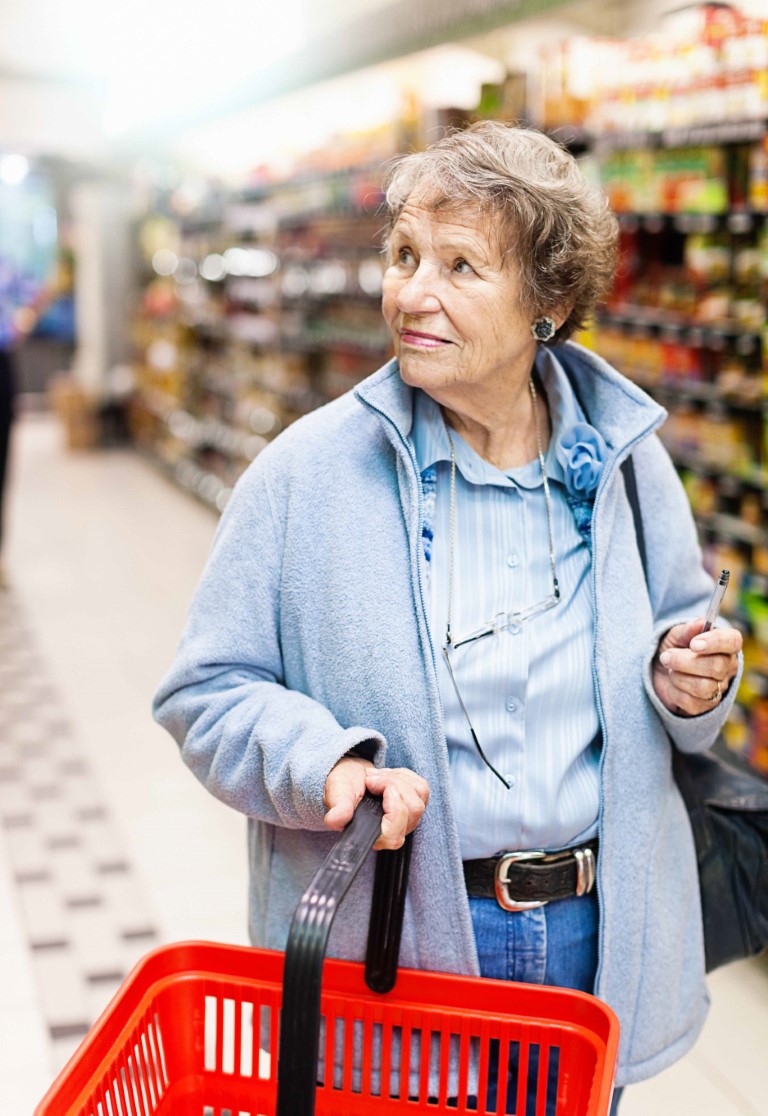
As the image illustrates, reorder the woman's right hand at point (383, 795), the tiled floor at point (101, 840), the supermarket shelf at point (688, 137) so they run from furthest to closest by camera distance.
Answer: the supermarket shelf at point (688, 137) < the tiled floor at point (101, 840) < the woman's right hand at point (383, 795)

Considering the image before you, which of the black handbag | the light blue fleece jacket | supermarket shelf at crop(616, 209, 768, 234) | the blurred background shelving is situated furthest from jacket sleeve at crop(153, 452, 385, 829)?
supermarket shelf at crop(616, 209, 768, 234)

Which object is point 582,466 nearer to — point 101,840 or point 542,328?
point 542,328

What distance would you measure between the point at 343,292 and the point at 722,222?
10.4 feet

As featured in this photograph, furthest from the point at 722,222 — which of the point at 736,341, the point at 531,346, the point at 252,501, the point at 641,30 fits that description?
the point at 252,501

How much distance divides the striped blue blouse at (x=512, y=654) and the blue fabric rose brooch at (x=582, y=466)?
0.7 inches

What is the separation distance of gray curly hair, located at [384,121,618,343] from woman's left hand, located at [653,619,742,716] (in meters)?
0.46

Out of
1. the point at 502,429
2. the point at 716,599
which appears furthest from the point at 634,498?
the point at 716,599

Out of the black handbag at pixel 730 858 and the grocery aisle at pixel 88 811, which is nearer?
the black handbag at pixel 730 858

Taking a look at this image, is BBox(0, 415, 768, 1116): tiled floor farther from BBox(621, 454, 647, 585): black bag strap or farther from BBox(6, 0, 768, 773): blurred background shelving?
BBox(621, 454, 647, 585): black bag strap

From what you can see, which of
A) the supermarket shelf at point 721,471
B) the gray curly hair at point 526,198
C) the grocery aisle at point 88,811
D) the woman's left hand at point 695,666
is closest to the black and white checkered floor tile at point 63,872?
the grocery aisle at point 88,811

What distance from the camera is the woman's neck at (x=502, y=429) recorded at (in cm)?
163

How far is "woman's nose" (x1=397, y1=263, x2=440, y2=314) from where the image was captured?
148cm

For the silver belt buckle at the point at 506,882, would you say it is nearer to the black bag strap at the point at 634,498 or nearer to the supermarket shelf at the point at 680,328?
the black bag strap at the point at 634,498

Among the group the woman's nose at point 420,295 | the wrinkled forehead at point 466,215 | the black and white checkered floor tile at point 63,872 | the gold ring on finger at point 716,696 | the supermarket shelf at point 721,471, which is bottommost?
the black and white checkered floor tile at point 63,872
